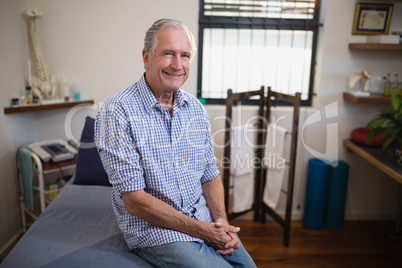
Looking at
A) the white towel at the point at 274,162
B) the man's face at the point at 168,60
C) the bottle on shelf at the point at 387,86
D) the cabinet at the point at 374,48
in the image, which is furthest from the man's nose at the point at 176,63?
the bottle on shelf at the point at 387,86

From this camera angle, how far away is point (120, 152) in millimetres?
1271

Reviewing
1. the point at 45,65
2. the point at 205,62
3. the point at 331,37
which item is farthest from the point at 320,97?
the point at 45,65

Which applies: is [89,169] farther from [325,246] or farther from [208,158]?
[325,246]

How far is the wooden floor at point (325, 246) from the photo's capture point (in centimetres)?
243

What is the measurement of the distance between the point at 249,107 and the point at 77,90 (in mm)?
1341

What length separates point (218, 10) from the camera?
109 inches

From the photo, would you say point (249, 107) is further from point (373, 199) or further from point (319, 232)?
point (373, 199)

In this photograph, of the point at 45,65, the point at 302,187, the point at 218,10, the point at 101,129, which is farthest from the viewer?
the point at 302,187

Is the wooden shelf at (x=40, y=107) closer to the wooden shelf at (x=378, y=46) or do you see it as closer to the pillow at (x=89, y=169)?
the pillow at (x=89, y=169)

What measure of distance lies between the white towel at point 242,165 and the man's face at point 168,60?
125cm

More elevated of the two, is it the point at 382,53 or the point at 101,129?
the point at 382,53

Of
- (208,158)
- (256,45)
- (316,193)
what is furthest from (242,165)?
(208,158)

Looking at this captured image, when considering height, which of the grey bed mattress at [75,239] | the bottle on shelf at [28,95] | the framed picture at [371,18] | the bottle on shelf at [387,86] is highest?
the framed picture at [371,18]

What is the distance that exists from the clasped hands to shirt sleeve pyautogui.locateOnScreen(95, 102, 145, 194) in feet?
1.08
